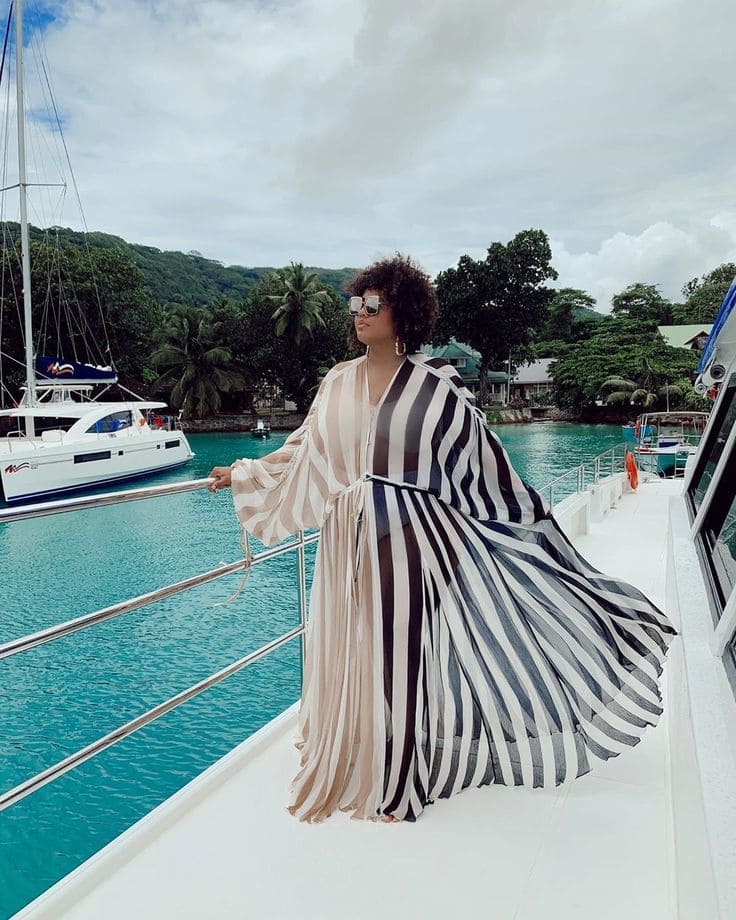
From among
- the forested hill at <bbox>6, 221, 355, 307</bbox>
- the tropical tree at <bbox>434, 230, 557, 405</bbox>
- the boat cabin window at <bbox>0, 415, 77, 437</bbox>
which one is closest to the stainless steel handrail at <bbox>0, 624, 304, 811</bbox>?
the boat cabin window at <bbox>0, 415, 77, 437</bbox>

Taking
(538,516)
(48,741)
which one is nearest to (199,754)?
(48,741)

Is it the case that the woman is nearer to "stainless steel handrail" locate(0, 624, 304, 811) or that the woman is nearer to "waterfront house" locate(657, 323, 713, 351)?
"stainless steel handrail" locate(0, 624, 304, 811)

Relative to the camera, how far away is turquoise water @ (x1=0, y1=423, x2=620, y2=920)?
3.83m

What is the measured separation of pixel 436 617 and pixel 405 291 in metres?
0.74

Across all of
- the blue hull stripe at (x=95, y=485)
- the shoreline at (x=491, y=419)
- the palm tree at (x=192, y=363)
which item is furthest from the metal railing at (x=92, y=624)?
the palm tree at (x=192, y=363)

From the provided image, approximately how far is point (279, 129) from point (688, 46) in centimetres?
5148

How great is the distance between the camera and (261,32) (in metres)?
15.3

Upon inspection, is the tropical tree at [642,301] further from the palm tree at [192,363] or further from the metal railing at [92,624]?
the metal railing at [92,624]

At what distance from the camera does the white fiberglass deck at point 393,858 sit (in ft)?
3.92

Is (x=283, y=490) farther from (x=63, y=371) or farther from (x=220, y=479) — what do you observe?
(x=63, y=371)

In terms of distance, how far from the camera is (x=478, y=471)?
1.49m

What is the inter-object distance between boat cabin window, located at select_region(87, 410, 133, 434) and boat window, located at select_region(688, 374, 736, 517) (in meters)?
15.1

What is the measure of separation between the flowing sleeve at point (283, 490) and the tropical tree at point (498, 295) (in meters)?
36.2

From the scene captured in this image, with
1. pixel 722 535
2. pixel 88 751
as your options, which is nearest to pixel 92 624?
pixel 88 751
